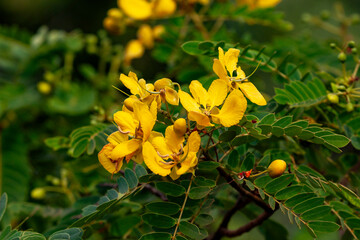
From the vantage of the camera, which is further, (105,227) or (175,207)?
(105,227)

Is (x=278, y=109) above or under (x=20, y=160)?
above

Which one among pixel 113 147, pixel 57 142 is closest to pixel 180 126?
pixel 113 147

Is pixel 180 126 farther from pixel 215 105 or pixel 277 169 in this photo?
pixel 277 169

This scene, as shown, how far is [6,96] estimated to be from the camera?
66.0 inches

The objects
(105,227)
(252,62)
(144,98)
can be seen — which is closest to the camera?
(144,98)

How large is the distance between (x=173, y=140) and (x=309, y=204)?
293mm

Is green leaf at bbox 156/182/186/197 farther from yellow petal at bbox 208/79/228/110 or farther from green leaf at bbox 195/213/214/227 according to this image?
yellow petal at bbox 208/79/228/110

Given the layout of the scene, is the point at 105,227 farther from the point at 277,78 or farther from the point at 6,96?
the point at 6,96

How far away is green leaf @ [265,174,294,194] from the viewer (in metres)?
0.86

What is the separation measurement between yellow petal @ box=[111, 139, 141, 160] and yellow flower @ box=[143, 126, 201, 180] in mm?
33

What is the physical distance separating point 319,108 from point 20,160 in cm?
109

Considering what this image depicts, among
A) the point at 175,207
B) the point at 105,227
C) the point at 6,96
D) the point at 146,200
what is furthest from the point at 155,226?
the point at 6,96

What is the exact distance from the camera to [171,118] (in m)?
0.82

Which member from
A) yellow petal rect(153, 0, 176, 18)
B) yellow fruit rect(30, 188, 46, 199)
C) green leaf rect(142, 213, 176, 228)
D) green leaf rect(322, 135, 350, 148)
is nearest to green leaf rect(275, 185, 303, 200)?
green leaf rect(322, 135, 350, 148)
